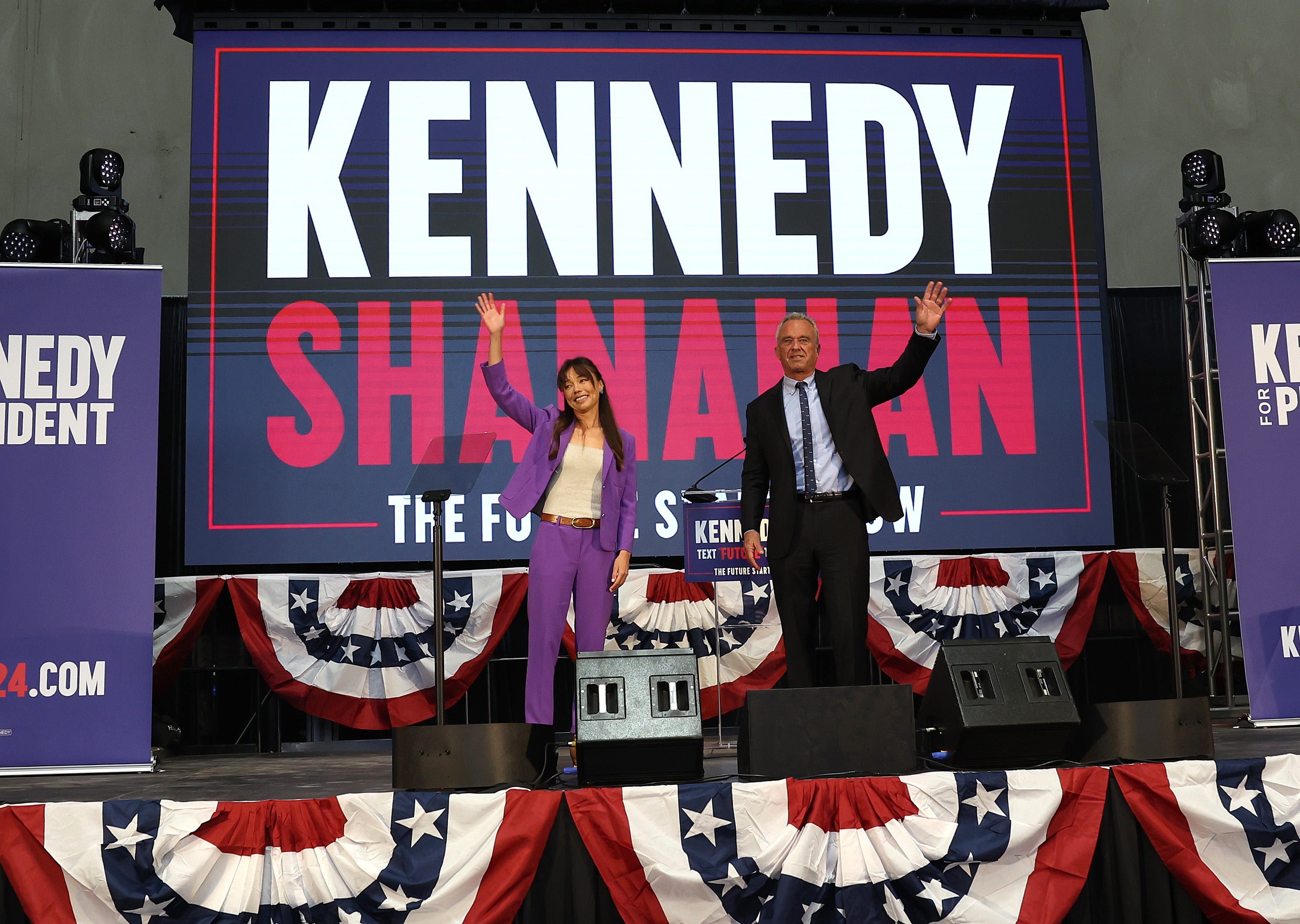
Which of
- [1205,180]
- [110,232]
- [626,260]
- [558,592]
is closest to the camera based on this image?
[558,592]

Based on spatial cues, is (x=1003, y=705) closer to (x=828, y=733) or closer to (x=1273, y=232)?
(x=828, y=733)

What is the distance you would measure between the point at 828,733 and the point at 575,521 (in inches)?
47.1

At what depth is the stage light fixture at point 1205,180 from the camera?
546cm

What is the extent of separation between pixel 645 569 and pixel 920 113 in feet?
9.94

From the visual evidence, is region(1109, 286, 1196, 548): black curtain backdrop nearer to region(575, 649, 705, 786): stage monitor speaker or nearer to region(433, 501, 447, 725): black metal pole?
region(433, 501, 447, 725): black metal pole

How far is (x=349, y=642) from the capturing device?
18.1ft

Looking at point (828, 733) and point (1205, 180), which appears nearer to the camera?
point (828, 733)

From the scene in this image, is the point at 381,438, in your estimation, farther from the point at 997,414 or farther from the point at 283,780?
the point at 997,414

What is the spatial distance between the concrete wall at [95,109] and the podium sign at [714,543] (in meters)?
4.98

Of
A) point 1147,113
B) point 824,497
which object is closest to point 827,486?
point 824,497

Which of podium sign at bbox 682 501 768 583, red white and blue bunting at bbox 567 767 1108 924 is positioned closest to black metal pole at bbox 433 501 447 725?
podium sign at bbox 682 501 768 583

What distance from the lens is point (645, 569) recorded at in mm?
5652

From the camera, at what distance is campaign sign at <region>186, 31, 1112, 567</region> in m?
6.08

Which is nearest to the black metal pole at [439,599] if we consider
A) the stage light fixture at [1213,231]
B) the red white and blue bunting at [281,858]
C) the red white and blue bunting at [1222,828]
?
the red white and blue bunting at [281,858]
